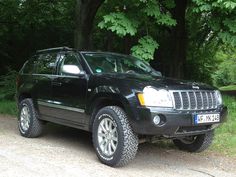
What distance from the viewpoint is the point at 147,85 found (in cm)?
660

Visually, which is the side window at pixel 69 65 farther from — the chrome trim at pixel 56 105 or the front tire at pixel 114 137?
the front tire at pixel 114 137

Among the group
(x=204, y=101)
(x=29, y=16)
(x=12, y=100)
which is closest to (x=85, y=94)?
(x=204, y=101)

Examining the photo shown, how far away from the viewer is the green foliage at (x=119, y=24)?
1005 cm

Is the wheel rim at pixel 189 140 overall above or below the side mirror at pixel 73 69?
below

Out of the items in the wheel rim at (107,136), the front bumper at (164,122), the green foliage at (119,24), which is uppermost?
the green foliage at (119,24)

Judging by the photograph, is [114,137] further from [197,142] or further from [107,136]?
[197,142]

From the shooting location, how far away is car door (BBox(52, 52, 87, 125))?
7.59 meters

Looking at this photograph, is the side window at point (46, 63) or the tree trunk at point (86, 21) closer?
the side window at point (46, 63)

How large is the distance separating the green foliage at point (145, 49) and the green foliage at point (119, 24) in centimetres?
45

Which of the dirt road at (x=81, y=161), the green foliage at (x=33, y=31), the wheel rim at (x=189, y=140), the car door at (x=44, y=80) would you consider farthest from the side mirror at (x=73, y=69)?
the green foliage at (x=33, y=31)

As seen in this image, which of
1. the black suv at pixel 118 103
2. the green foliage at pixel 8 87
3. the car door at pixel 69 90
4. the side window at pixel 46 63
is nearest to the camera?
the black suv at pixel 118 103

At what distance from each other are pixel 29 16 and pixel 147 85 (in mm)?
15691

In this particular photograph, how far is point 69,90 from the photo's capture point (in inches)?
310

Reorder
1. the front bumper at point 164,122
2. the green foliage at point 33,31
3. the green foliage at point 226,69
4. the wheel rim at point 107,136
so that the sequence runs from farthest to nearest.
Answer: the green foliage at point 226,69 → the green foliage at point 33,31 → the wheel rim at point 107,136 → the front bumper at point 164,122
